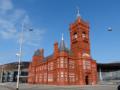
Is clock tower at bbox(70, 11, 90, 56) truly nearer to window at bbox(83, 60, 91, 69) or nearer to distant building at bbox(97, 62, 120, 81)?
window at bbox(83, 60, 91, 69)

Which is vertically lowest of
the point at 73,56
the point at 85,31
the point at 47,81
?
the point at 47,81

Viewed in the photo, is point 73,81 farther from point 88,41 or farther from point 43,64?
point 43,64

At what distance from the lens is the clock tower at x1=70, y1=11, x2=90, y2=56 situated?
64.2 meters

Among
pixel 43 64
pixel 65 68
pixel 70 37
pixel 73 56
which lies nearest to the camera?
pixel 65 68

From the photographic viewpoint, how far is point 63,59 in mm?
60500

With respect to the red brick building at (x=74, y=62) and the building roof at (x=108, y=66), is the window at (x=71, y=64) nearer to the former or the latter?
the red brick building at (x=74, y=62)

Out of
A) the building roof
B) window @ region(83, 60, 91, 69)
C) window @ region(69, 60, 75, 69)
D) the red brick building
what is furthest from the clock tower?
the building roof

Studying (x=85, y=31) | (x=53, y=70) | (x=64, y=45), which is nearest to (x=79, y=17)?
(x=85, y=31)

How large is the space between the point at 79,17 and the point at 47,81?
91.2ft

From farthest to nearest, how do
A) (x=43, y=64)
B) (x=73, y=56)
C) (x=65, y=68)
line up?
(x=43, y=64) → (x=73, y=56) → (x=65, y=68)

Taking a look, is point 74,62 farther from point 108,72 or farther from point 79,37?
point 108,72

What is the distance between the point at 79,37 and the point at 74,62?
30.2 ft

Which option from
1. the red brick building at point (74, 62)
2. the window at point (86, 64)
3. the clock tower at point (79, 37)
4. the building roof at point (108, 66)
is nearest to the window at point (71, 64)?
the red brick building at point (74, 62)

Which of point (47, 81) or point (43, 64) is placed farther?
point (43, 64)
